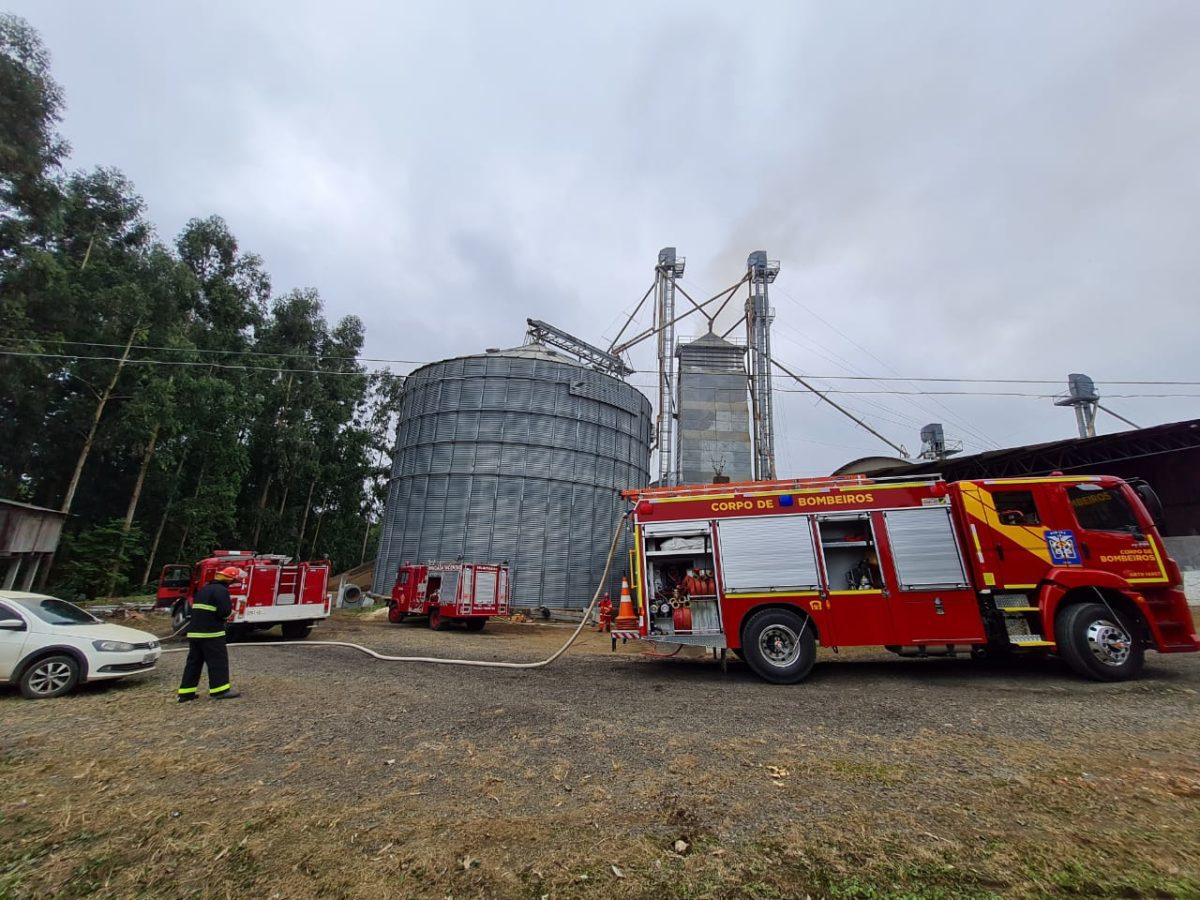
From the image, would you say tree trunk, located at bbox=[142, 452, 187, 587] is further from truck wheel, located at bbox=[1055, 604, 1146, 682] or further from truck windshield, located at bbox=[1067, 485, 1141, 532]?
truck windshield, located at bbox=[1067, 485, 1141, 532]

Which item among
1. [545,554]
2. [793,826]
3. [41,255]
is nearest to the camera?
[793,826]

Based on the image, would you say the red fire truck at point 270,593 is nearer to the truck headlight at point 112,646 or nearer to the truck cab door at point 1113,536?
the truck headlight at point 112,646

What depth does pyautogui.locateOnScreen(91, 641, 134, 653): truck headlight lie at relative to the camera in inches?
292

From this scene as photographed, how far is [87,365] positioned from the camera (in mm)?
21328

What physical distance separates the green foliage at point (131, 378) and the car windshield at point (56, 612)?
14383 mm

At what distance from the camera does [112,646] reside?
24.6ft

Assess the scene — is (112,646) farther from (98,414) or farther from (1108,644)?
(98,414)

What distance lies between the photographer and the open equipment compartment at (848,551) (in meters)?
8.31

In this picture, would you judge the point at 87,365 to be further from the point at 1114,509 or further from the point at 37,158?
the point at 1114,509

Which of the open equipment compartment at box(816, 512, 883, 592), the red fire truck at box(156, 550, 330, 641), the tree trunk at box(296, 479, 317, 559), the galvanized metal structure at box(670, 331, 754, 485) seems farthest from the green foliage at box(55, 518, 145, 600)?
the open equipment compartment at box(816, 512, 883, 592)

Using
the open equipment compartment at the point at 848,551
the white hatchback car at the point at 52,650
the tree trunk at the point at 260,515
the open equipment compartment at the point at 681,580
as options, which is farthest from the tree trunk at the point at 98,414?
the open equipment compartment at the point at 848,551

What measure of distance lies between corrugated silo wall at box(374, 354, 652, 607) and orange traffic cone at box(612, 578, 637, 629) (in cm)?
1453

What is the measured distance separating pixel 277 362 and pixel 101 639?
27.7 meters

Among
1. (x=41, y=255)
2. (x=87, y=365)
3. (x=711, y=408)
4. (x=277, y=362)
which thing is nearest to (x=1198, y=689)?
(x=711, y=408)
